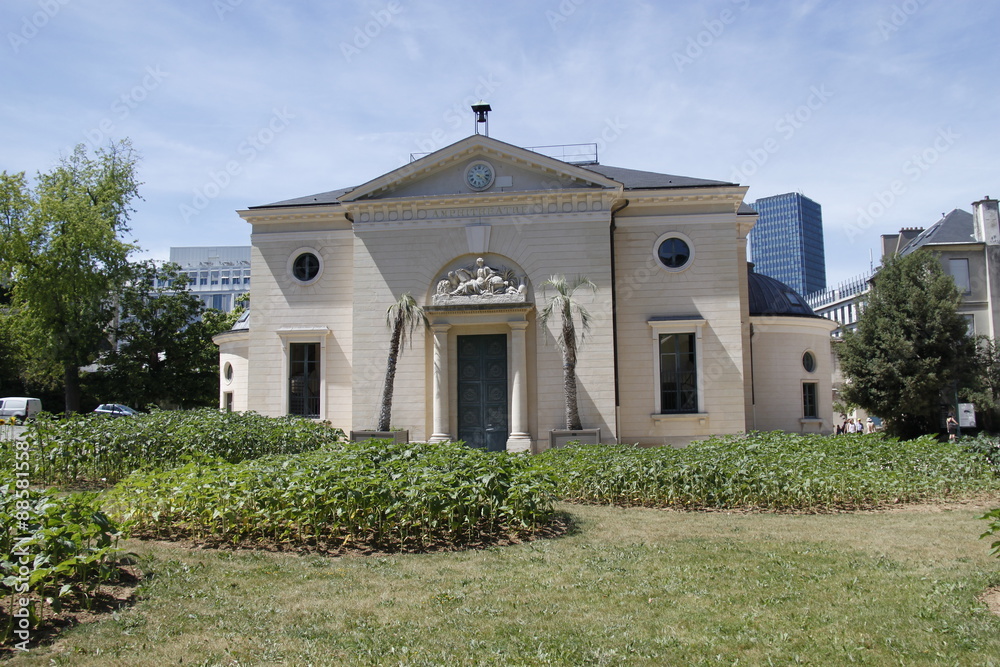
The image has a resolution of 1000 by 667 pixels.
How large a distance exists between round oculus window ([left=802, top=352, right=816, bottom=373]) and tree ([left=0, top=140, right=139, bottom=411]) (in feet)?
103

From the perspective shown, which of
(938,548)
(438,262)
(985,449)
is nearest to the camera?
(938,548)

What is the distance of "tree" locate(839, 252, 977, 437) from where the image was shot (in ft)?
95.7

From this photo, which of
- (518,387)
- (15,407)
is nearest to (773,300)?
(518,387)

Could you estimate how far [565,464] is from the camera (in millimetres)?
14055

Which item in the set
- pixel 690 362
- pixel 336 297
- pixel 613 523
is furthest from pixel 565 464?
pixel 336 297

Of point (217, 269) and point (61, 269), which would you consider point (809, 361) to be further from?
point (217, 269)

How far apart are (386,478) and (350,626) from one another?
3.31m

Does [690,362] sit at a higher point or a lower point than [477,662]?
higher

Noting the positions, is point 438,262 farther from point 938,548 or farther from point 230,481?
point 938,548

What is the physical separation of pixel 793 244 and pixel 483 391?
144503 millimetres

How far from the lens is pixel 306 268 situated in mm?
24172

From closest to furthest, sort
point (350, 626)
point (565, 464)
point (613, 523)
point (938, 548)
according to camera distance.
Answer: point (350, 626) < point (938, 548) < point (613, 523) < point (565, 464)

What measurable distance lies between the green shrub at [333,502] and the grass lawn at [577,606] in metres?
0.52

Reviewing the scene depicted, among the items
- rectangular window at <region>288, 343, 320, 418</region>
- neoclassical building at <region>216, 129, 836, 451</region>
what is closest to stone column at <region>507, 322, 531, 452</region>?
neoclassical building at <region>216, 129, 836, 451</region>
